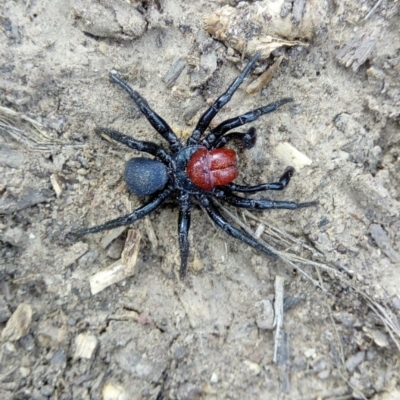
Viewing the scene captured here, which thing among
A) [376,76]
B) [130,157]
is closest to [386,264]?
[376,76]

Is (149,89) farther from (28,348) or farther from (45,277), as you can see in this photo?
(28,348)

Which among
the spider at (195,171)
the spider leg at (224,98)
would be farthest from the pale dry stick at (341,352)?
the spider leg at (224,98)

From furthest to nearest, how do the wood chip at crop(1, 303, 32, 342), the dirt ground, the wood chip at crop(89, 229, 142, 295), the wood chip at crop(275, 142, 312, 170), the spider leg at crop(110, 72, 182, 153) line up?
the wood chip at crop(275, 142, 312, 170) < the spider leg at crop(110, 72, 182, 153) < the wood chip at crop(89, 229, 142, 295) < the dirt ground < the wood chip at crop(1, 303, 32, 342)

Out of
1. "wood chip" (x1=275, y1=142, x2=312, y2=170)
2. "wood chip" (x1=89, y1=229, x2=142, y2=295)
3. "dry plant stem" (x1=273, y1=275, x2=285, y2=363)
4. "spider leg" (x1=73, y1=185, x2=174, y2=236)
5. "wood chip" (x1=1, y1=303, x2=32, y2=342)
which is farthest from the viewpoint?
"wood chip" (x1=275, y1=142, x2=312, y2=170)

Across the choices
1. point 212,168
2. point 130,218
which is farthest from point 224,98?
point 130,218

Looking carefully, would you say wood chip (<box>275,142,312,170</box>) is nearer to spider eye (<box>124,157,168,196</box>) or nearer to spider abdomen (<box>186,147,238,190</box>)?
spider abdomen (<box>186,147,238,190</box>)

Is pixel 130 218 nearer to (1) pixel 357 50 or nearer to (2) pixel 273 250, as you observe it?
(2) pixel 273 250

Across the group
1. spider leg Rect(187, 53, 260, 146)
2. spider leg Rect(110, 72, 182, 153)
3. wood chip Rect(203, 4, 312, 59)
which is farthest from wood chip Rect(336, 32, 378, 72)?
spider leg Rect(110, 72, 182, 153)

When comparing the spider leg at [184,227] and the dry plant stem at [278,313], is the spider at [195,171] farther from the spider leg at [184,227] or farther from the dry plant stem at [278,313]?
the dry plant stem at [278,313]
